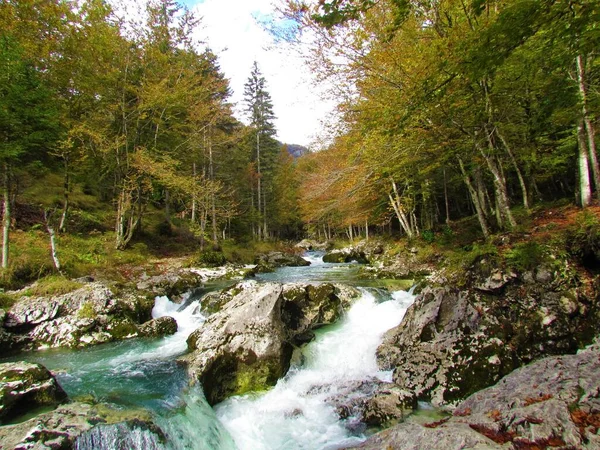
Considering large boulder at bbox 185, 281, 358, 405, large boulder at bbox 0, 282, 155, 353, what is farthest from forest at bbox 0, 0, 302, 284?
large boulder at bbox 185, 281, 358, 405

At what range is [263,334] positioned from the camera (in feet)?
21.6

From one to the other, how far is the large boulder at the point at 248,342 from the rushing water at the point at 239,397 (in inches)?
10.4

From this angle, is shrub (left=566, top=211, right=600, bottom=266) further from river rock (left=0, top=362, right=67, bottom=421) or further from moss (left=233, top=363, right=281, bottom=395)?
river rock (left=0, top=362, right=67, bottom=421)

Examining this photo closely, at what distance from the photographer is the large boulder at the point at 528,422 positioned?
260cm

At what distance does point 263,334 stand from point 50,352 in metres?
5.59

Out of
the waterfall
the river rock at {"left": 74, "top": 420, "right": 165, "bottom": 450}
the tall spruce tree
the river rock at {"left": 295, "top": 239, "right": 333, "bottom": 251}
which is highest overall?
the tall spruce tree

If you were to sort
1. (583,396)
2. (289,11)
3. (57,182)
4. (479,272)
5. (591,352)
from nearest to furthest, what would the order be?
(583,396), (591,352), (289,11), (479,272), (57,182)

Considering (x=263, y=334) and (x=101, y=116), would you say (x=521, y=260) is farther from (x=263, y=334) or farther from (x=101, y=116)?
(x=101, y=116)

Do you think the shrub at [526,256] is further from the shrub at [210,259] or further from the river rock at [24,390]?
the shrub at [210,259]

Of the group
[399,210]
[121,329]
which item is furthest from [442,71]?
[399,210]

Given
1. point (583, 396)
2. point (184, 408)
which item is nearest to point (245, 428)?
point (184, 408)

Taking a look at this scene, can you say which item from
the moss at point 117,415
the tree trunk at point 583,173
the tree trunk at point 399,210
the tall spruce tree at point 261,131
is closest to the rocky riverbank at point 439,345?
the moss at point 117,415

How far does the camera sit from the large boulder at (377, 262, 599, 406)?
5.56 metres

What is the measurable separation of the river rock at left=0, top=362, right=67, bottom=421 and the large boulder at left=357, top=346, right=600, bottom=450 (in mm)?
4821
